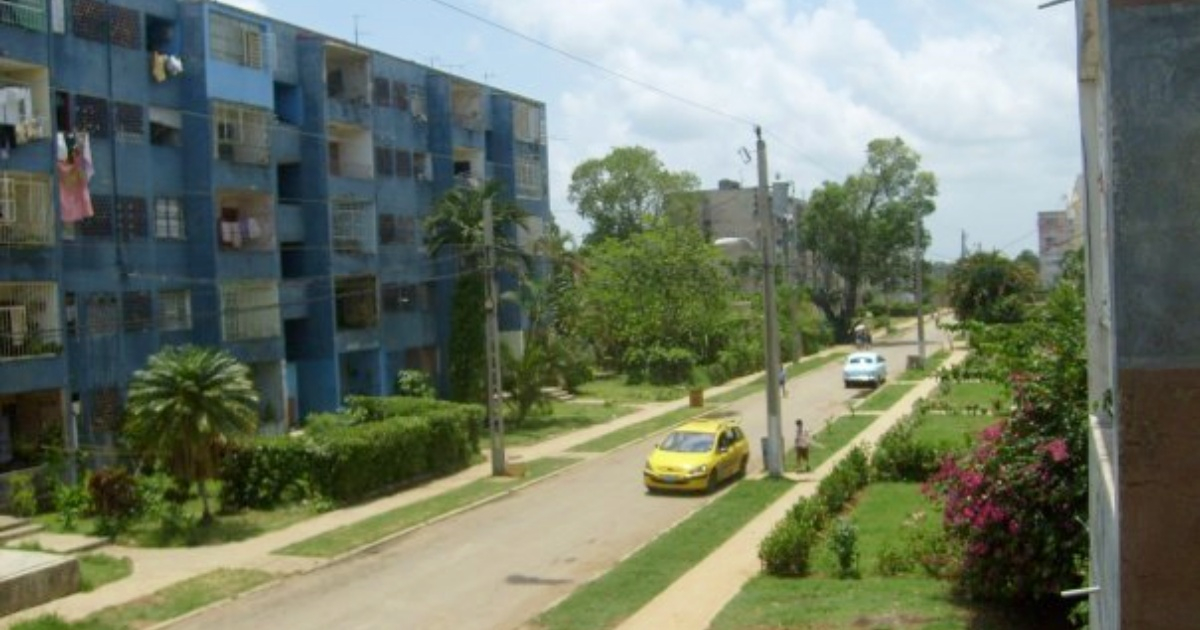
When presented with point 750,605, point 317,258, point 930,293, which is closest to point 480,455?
point 317,258

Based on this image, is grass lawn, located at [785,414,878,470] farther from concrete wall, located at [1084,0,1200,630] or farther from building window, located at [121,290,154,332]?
concrete wall, located at [1084,0,1200,630]

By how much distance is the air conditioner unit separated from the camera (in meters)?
26.4

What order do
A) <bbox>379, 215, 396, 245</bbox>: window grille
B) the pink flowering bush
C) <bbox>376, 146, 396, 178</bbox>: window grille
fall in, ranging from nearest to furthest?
1. the pink flowering bush
2. <bbox>376, 146, 396, 178</bbox>: window grille
3. <bbox>379, 215, 396, 245</bbox>: window grille

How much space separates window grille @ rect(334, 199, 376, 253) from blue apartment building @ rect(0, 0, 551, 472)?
0.09 meters

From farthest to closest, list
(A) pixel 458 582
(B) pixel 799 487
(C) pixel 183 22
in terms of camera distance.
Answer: (C) pixel 183 22, (B) pixel 799 487, (A) pixel 458 582

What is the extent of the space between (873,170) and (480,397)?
50.6 metres

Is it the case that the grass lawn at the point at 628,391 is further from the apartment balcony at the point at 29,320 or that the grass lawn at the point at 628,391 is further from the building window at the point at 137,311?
the apartment balcony at the point at 29,320

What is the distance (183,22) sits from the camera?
33531mm

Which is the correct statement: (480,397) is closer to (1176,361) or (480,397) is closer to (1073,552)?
(1073,552)

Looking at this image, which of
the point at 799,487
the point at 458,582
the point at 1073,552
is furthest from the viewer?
the point at 799,487

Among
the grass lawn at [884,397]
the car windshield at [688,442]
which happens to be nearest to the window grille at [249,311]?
the car windshield at [688,442]

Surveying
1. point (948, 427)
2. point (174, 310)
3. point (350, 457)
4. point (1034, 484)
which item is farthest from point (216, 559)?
point (948, 427)

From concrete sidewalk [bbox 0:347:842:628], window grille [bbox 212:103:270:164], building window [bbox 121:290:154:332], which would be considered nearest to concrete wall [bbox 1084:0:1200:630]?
concrete sidewalk [bbox 0:347:842:628]

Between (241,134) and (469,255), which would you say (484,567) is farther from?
(469,255)
